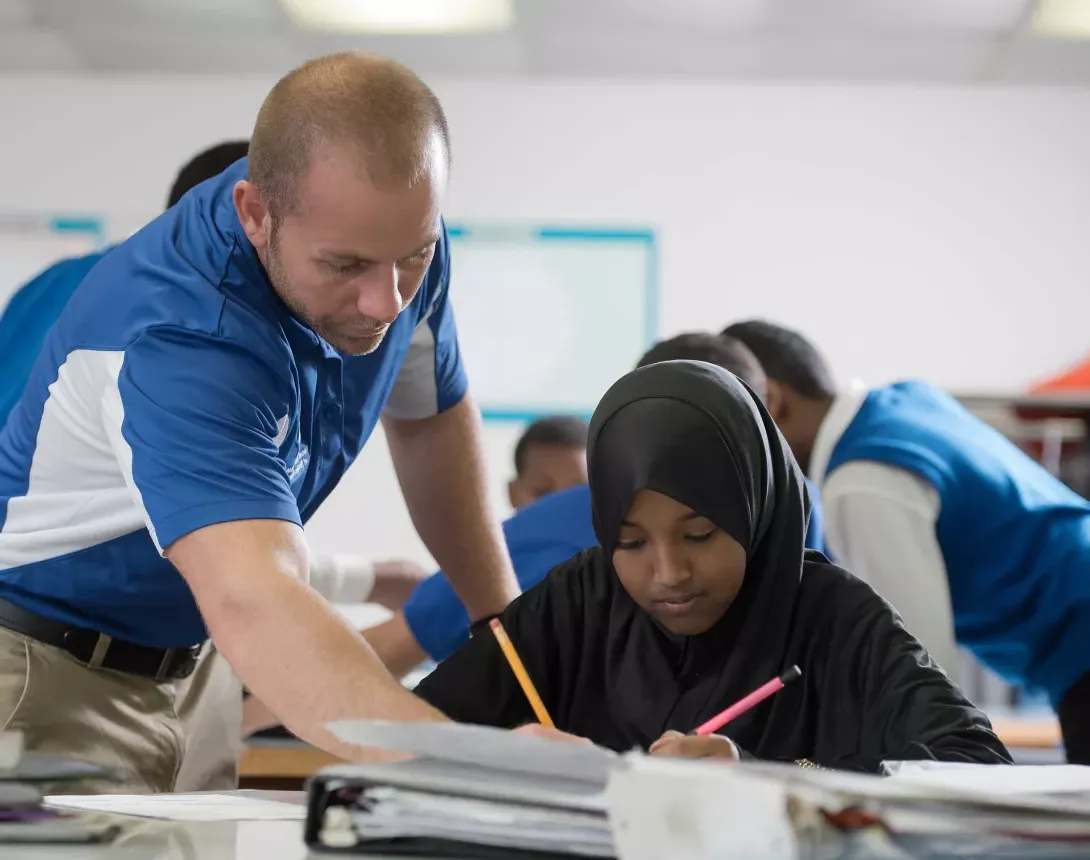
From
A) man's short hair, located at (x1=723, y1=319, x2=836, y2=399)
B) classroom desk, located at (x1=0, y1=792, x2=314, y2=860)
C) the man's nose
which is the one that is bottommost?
classroom desk, located at (x1=0, y1=792, x2=314, y2=860)

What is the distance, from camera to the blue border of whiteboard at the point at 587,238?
5.34 meters

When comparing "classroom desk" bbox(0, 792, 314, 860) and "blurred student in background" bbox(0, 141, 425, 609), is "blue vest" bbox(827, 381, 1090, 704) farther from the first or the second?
"classroom desk" bbox(0, 792, 314, 860)

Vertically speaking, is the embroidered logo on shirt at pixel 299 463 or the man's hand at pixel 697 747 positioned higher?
the embroidered logo on shirt at pixel 299 463

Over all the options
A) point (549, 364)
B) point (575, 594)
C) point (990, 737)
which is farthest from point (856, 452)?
point (549, 364)

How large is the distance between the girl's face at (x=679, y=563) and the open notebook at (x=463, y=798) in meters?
0.46

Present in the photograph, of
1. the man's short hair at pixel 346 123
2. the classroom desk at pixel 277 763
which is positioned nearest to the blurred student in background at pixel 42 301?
the classroom desk at pixel 277 763

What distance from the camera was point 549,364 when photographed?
5.37 m

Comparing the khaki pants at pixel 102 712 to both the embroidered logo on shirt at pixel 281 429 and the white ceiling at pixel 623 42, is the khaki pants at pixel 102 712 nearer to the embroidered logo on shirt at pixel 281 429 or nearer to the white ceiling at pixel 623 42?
the embroidered logo on shirt at pixel 281 429

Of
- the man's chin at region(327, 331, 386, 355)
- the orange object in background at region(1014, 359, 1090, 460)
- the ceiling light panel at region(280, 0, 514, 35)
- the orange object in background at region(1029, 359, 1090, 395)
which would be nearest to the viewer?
the man's chin at region(327, 331, 386, 355)

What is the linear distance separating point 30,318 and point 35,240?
3949mm

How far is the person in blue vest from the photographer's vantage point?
201cm

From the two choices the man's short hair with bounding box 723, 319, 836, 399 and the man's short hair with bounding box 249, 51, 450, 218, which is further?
the man's short hair with bounding box 723, 319, 836, 399

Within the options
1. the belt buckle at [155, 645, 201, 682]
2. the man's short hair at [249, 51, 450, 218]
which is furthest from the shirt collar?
the man's short hair at [249, 51, 450, 218]

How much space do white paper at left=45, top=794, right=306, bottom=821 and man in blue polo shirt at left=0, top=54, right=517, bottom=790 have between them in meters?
0.06
